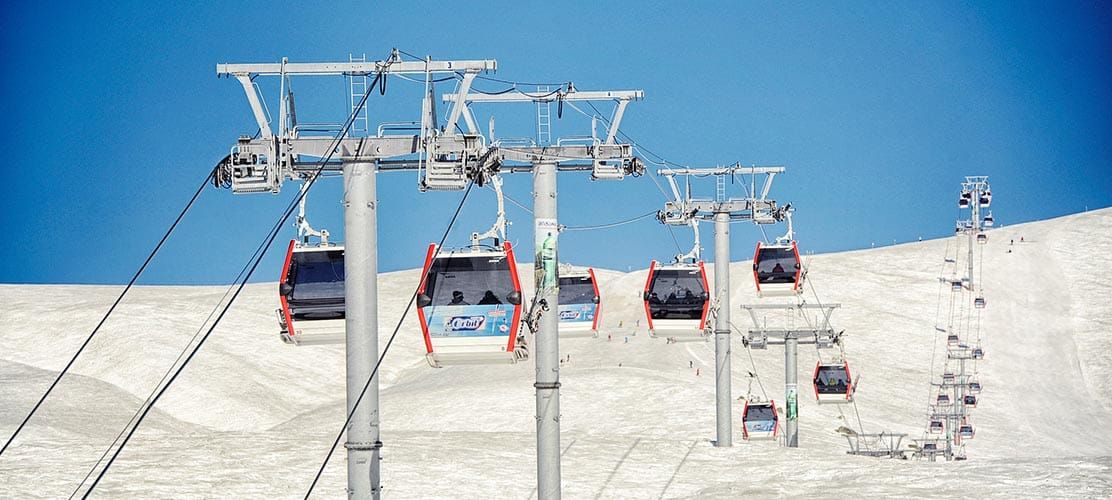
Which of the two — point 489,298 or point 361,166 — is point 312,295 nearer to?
point 489,298

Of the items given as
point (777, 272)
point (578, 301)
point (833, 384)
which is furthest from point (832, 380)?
point (578, 301)

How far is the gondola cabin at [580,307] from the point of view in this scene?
1539 inches

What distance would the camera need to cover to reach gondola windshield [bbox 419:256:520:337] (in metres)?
24.2

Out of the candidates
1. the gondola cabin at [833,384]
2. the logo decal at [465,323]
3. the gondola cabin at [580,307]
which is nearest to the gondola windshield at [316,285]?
the logo decal at [465,323]

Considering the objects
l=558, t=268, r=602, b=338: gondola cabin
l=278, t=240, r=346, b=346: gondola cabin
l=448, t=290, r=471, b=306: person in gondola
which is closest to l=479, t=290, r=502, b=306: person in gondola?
l=448, t=290, r=471, b=306: person in gondola

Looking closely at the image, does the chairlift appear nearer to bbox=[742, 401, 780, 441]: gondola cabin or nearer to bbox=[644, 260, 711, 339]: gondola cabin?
bbox=[742, 401, 780, 441]: gondola cabin

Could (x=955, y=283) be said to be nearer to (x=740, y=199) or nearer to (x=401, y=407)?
(x=401, y=407)

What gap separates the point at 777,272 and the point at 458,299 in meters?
27.8

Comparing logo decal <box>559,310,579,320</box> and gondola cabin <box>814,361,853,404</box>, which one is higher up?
logo decal <box>559,310,579,320</box>

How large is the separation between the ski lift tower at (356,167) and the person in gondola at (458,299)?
5180mm

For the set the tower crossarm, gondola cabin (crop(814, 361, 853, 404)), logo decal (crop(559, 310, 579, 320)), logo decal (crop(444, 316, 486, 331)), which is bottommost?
gondola cabin (crop(814, 361, 853, 404))

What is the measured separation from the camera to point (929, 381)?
3757 inches

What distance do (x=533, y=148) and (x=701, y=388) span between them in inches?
1830

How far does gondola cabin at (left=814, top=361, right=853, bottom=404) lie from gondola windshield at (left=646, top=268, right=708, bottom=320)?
18.5 meters
